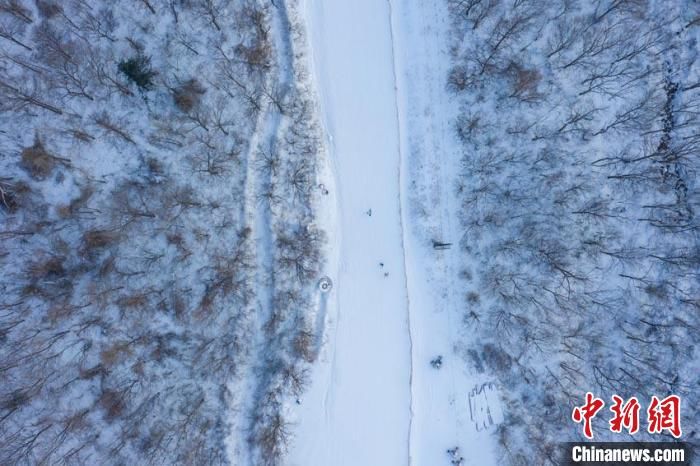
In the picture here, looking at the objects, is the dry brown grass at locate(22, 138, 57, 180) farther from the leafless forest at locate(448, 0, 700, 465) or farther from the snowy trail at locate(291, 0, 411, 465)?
the leafless forest at locate(448, 0, 700, 465)

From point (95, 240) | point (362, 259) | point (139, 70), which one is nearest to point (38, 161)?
point (95, 240)

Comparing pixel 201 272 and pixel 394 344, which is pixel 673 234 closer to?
pixel 394 344

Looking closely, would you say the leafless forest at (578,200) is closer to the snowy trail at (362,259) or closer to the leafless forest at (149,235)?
the snowy trail at (362,259)

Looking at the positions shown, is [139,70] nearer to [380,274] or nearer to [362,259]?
[362,259]

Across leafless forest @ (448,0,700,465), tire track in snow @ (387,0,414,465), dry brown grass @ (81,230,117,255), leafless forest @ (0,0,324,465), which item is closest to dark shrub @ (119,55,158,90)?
leafless forest @ (0,0,324,465)

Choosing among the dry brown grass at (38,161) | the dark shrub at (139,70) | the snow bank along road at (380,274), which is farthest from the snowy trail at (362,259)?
the dry brown grass at (38,161)

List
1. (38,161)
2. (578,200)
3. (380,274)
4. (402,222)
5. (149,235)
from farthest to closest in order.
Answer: (402,222) → (380,274) → (149,235) → (578,200) → (38,161)
